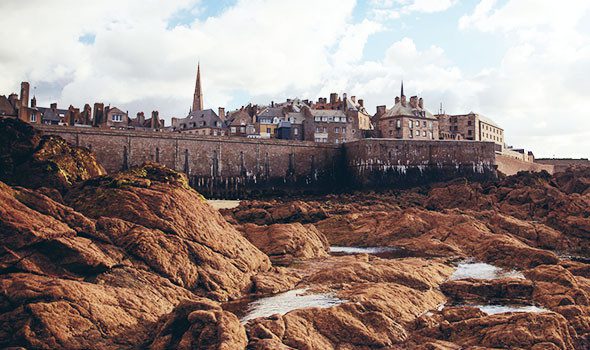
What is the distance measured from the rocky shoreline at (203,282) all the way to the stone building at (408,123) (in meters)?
64.3

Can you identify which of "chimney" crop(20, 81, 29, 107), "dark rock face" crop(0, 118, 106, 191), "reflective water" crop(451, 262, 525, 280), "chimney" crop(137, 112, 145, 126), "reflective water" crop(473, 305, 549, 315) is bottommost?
"reflective water" crop(451, 262, 525, 280)

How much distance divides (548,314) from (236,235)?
11.0m

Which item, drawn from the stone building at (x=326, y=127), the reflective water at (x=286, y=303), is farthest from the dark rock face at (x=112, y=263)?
the stone building at (x=326, y=127)

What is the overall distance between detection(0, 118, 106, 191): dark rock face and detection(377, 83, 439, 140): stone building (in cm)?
7283

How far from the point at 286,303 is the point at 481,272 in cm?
1097

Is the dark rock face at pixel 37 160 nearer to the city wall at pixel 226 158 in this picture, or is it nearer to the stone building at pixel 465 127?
the city wall at pixel 226 158

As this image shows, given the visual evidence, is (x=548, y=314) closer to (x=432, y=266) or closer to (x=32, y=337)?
(x=432, y=266)

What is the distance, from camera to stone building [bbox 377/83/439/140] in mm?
91250

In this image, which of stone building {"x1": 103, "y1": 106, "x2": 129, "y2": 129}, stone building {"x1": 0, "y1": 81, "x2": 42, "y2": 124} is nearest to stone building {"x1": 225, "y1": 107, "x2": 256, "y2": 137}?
stone building {"x1": 103, "y1": 106, "x2": 129, "y2": 129}

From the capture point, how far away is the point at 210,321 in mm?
11289

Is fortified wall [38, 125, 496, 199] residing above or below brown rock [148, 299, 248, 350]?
above

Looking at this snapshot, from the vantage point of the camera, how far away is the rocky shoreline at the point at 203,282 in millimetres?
11695

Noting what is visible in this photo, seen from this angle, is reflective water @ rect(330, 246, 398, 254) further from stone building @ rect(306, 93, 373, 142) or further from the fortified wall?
stone building @ rect(306, 93, 373, 142)

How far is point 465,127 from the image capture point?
363 ft
